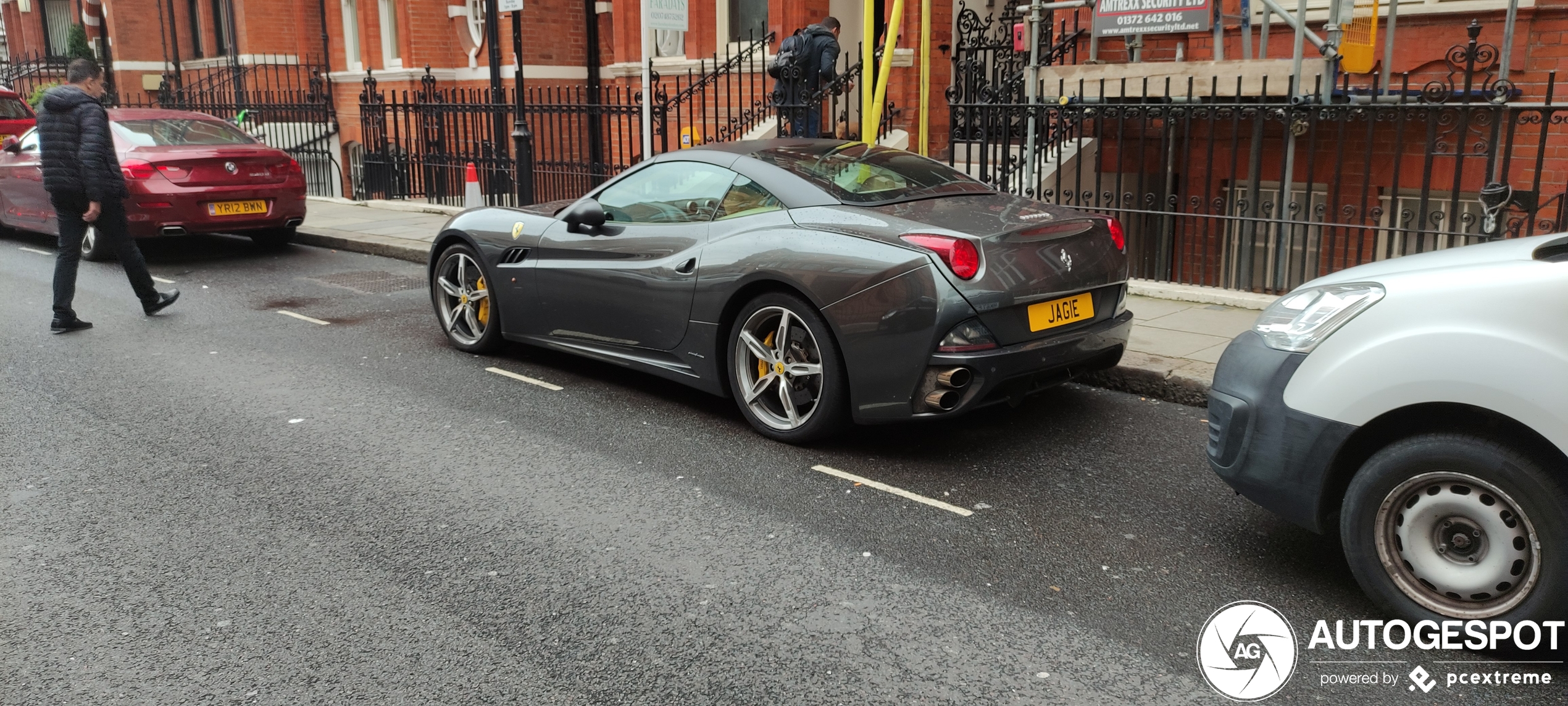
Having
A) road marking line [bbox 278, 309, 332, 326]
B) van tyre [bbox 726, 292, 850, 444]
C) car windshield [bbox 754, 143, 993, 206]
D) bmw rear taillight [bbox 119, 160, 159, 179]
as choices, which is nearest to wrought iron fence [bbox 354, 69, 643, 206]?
bmw rear taillight [bbox 119, 160, 159, 179]

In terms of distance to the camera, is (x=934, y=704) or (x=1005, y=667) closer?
(x=934, y=704)

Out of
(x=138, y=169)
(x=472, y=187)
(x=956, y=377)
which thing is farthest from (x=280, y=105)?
(x=956, y=377)

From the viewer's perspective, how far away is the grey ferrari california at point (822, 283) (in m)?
4.88

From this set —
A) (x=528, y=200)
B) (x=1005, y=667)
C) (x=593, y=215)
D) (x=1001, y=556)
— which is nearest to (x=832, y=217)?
(x=593, y=215)

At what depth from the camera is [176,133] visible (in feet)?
38.9

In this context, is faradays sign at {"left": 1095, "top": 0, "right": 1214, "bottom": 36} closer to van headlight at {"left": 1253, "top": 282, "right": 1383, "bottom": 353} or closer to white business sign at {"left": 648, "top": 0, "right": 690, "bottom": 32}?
white business sign at {"left": 648, "top": 0, "right": 690, "bottom": 32}

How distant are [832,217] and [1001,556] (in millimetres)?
1908

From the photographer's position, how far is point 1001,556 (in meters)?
4.06

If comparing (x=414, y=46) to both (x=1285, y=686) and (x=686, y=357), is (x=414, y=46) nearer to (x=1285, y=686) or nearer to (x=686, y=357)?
(x=686, y=357)

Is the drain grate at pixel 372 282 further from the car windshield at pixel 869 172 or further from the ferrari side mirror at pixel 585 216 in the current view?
the car windshield at pixel 869 172

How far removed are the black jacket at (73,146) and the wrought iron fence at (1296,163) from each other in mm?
6405

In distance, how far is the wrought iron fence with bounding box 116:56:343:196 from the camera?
765 inches

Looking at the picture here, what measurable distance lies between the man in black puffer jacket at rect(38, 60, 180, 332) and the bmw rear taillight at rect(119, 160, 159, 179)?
105 inches

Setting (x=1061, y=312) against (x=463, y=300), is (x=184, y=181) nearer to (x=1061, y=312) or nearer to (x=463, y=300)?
(x=463, y=300)
